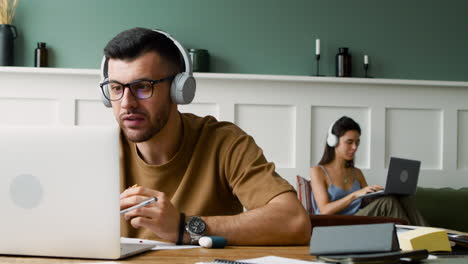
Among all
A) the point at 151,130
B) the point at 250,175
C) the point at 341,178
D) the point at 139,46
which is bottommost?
the point at 341,178

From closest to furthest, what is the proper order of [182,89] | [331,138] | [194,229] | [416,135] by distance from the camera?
1. [194,229]
2. [182,89]
3. [331,138]
4. [416,135]

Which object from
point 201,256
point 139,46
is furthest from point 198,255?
point 139,46

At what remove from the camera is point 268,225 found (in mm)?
1717

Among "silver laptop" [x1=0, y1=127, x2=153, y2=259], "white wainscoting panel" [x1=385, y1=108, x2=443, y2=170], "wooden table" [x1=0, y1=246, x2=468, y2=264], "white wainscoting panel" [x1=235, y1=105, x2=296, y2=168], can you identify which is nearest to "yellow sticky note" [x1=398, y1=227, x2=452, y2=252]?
"wooden table" [x1=0, y1=246, x2=468, y2=264]

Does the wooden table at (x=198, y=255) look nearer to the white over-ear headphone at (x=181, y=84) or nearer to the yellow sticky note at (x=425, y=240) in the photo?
the yellow sticky note at (x=425, y=240)

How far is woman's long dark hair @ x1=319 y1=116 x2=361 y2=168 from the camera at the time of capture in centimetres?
417

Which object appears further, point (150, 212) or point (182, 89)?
point (182, 89)

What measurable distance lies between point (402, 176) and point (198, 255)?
276 cm

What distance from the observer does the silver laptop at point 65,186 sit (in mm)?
1290

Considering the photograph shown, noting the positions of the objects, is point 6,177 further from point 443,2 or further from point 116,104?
point 443,2

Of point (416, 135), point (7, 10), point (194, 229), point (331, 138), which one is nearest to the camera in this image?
point (194, 229)

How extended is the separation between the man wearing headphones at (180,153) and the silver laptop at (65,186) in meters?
0.45

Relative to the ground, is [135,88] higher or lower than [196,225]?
higher

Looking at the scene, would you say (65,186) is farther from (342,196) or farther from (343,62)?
(343,62)
